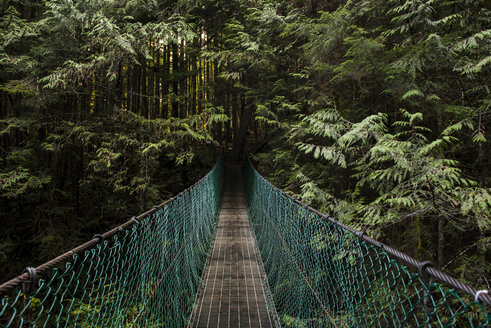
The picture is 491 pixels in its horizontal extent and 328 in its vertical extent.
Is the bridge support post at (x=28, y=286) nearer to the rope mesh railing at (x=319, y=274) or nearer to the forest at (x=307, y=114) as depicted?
the rope mesh railing at (x=319, y=274)

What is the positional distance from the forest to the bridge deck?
122 cm

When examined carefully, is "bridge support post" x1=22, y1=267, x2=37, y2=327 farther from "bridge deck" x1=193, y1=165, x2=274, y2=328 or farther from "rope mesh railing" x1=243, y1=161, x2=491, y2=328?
"bridge deck" x1=193, y1=165, x2=274, y2=328

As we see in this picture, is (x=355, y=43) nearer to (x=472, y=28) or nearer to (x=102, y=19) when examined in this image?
(x=472, y=28)

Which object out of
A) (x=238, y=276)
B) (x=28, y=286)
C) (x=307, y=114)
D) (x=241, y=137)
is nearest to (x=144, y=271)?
(x=28, y=286)

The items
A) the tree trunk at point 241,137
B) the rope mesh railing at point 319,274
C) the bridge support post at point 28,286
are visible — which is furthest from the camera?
the tree trunk at point 241,137

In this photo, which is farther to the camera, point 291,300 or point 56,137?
point 56,137

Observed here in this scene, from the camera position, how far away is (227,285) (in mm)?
3049

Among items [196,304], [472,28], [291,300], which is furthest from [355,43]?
[196,304]

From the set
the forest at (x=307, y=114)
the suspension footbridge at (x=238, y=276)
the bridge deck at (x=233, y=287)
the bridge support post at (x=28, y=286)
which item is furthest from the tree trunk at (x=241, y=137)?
the bridge support post at (x=28, y=286)

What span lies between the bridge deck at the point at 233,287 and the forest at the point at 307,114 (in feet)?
4.01

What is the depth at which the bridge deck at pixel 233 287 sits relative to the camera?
245 cm

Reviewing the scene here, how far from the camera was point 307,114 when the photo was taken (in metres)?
6.45

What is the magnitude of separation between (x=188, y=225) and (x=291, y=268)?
121 cm

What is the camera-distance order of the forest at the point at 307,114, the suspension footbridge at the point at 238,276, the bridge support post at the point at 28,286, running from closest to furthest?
the bridge support post at the point at 28,286 → the suspension footbridge at the point at 238,276 → the forest at the point at 307,114
